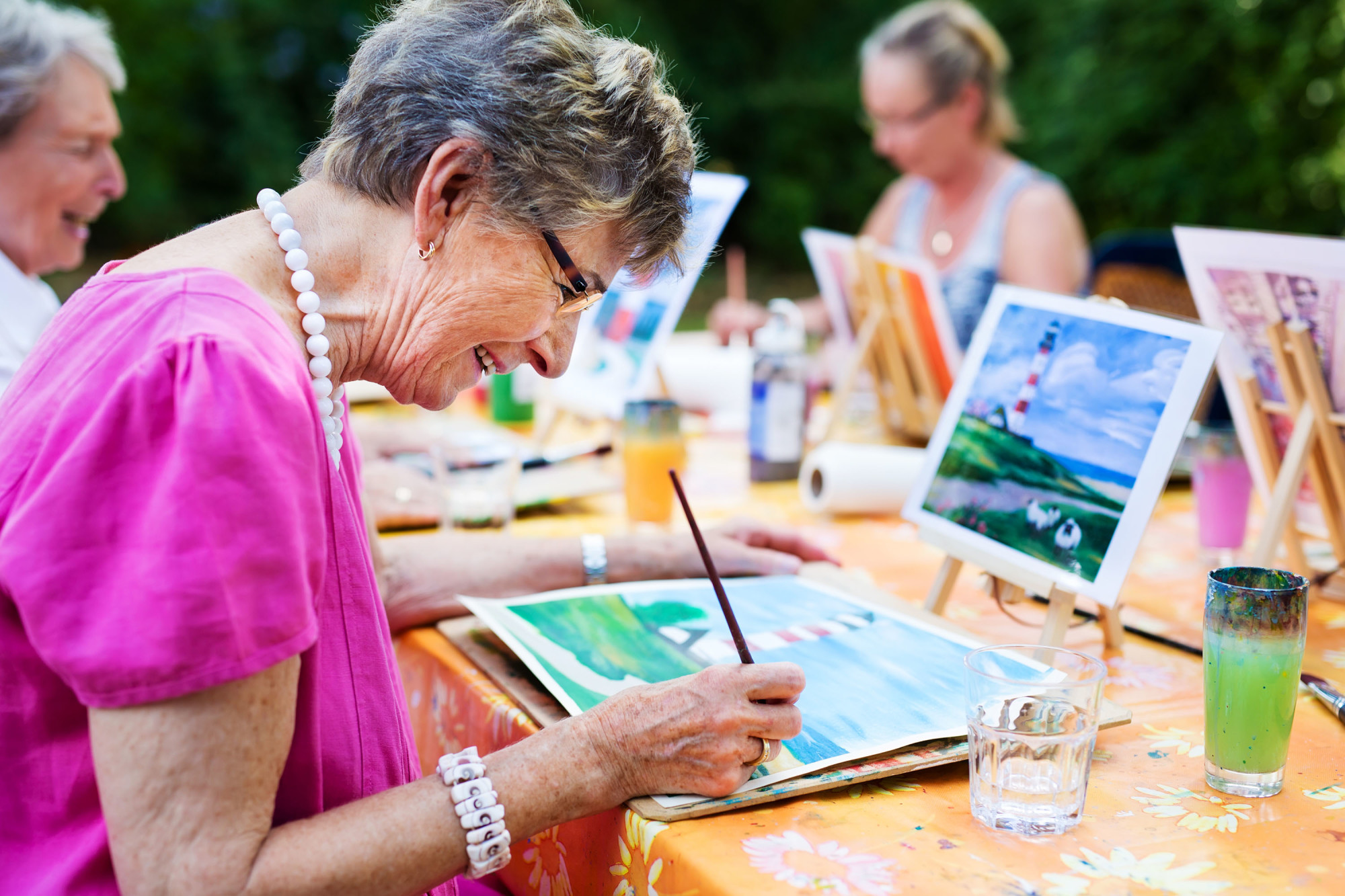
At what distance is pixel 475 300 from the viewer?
1.07 meters

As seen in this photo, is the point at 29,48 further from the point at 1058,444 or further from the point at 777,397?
the point at 1058,444

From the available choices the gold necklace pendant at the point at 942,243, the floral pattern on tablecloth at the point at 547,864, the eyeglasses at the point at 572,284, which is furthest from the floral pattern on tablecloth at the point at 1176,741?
the gold necklace pendant at the point at 942,243

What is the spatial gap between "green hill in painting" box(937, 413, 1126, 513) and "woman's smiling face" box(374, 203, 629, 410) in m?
0.56

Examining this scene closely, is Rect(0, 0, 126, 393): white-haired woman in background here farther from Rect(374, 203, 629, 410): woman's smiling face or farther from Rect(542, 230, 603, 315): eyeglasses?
Rect(542, 230, 603, 315): eyeglasses

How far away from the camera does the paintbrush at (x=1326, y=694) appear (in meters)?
1.13

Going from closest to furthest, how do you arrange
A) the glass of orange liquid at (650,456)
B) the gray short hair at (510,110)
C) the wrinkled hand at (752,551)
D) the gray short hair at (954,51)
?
the gray short hair at (510,110) < the wrinkled hand at (752,551) < the glass of orange liquid at (650,456) < the gray short hair at (954,51)

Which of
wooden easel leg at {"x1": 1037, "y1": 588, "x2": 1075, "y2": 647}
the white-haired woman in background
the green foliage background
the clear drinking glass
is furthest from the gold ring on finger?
the green foliage background

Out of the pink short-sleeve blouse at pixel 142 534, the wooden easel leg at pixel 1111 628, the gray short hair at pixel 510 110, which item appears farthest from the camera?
the wooden easel leg at pixel 1111 628

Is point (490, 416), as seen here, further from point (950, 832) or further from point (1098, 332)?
point (950, 832)

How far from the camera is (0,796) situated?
896 millimetres

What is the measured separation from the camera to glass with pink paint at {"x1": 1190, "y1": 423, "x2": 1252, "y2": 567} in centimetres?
168

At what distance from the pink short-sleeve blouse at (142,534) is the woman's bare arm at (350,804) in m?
0.04

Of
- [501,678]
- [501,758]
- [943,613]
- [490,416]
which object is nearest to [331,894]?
[501,758]

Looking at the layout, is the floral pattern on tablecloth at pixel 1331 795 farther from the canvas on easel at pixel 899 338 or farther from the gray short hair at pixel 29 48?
the gray short hair at pixel 29 48
